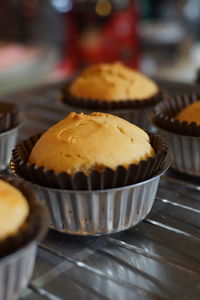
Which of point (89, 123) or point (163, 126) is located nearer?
point (89, 123)

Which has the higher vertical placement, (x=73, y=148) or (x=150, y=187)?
(x=73, y=148)

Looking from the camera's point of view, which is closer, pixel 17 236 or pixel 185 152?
pixel 17 236

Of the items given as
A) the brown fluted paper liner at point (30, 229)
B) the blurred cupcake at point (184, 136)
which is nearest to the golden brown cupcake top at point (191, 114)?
the blurred cupcake at point (184, 136)

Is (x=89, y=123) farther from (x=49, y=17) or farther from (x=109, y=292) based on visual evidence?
(x=49, y=17)

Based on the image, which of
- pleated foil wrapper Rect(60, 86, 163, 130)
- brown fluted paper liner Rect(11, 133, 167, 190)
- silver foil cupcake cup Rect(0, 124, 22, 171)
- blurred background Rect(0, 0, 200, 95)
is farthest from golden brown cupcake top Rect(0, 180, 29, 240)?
blurred background Rect(0, 0, 200, 95)

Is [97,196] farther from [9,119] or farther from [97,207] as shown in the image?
[9,119]

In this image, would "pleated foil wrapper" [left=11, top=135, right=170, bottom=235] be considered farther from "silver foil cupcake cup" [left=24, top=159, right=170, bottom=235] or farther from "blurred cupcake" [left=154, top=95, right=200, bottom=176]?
"blurred cupcake" [left=154, top=95, right=200, bottom=176]

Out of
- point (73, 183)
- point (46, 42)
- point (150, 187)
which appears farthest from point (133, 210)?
point (46, 42)

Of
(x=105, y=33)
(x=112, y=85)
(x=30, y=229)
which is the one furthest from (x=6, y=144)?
(x=105, y=33)
